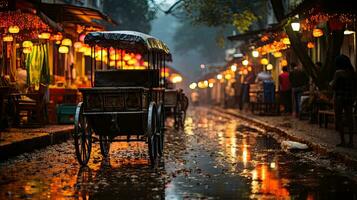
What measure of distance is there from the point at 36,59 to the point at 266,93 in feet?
44.4

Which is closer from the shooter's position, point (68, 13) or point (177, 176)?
point (177, 176)

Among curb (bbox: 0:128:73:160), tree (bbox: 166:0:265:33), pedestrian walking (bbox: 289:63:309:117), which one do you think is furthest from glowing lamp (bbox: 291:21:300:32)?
tree (bbox: 166:0:265:33)

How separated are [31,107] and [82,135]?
781 centimetres

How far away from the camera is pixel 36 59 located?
21047mm

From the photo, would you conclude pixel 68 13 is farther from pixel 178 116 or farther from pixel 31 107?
pixel 31 107

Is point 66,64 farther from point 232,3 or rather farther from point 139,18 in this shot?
point 139,18

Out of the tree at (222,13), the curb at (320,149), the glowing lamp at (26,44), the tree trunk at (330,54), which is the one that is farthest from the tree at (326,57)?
the tree at (222,13)

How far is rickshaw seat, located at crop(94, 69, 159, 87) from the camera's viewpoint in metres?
13.7

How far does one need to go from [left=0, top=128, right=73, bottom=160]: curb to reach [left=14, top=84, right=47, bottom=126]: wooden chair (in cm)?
123

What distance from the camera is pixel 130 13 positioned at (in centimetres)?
5147

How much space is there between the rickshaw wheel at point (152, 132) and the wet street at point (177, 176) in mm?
294

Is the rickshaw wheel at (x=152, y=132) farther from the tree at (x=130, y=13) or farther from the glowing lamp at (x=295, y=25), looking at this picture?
the tree at (x=130, y=13)

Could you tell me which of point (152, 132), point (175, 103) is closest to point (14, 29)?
point (175, 103)

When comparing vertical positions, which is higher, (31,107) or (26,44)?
(26,44)
